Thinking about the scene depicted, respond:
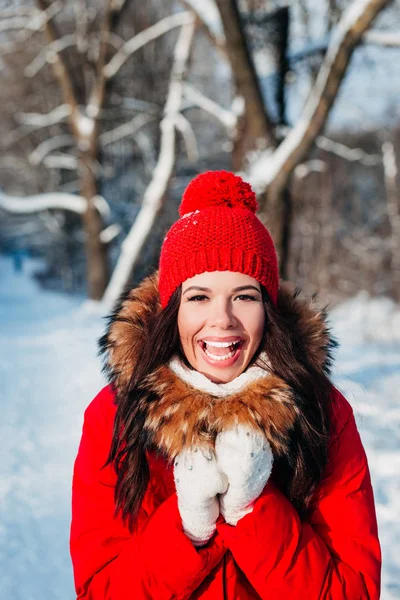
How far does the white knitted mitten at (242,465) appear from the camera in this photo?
1302mm

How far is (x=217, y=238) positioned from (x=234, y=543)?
2.75 ft

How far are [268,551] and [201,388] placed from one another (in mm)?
452

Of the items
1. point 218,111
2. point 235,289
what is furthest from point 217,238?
point 218,111

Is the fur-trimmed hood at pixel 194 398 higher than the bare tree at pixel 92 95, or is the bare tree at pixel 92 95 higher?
the bare tree at pixel 92 95

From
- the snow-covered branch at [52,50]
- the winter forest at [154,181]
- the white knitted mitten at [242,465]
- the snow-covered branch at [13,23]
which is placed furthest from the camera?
the snow-covered branch at [52,50]

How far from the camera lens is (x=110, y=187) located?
15.1 meters

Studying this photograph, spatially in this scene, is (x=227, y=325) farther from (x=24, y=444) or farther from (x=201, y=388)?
(x=24, y=444)

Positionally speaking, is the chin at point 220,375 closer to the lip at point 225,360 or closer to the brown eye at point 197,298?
the lip at point 225,360

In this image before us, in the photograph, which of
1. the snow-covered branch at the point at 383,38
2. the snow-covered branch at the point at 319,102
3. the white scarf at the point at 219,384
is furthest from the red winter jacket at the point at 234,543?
the snow-covered branch at the point at 383,38

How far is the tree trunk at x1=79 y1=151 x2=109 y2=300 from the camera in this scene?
427 inches

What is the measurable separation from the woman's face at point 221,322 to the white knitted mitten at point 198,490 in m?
0.28

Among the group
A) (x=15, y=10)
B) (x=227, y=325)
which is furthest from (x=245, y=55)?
(x=15, y=10)

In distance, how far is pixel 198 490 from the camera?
1.31 meters

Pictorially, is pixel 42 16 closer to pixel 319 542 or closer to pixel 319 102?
pixel 319 102
